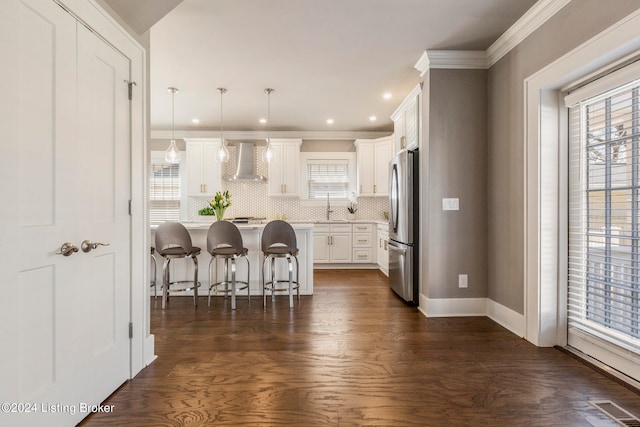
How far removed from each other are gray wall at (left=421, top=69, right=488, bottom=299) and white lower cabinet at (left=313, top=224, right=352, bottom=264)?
2.94m

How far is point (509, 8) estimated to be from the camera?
2697 millimetres

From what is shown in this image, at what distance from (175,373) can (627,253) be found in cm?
303

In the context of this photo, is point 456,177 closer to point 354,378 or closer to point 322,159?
point 354,378

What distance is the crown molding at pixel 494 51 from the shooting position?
2.56 m

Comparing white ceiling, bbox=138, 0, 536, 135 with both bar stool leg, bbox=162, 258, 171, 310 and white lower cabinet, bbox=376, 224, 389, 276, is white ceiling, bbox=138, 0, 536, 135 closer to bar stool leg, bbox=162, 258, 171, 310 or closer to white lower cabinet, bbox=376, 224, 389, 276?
white lower cabinet, bbox=376, 224, 389, 276

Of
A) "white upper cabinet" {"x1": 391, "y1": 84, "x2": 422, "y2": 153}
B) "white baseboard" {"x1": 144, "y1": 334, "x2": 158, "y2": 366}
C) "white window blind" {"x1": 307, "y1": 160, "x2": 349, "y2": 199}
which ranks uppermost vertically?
"white upper cabinet" {"x1": 391, "y1": 84, "x2": 422, "y2": 153}

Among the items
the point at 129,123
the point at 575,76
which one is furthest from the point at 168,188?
the point at 575,76

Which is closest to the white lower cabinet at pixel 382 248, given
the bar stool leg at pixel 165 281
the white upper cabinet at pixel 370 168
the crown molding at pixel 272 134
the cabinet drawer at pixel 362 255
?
the cabinet drawer at pixel 362 255

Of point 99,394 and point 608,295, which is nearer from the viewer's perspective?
point 99,394

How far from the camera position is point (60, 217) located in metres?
1.56

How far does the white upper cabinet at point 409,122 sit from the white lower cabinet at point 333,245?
2.09m

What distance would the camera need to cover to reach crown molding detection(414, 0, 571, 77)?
8.39ft

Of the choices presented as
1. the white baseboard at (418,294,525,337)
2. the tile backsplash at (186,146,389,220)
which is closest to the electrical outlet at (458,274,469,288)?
the white baseboard at (418,294,525,337)

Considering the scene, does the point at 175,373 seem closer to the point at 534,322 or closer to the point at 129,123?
the point at 129,123
